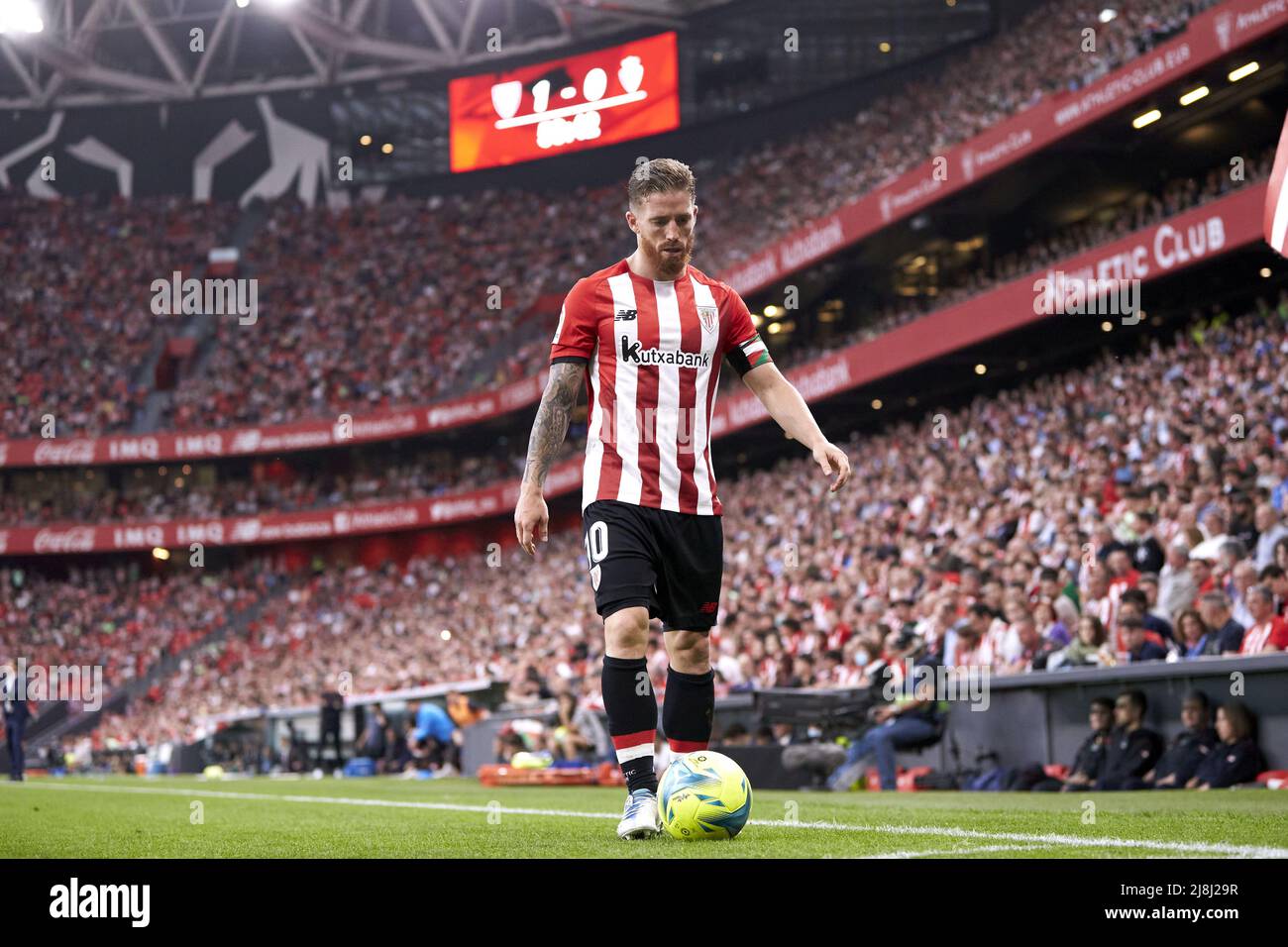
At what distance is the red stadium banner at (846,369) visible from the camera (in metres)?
17.7

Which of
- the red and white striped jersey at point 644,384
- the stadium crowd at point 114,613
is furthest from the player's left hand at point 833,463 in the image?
the stadium crowd at point 114,613

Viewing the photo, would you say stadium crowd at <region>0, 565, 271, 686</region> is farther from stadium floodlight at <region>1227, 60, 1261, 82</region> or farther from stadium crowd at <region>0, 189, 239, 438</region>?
stadium floodlight at <region>1227, 60, 1261, 82</region>

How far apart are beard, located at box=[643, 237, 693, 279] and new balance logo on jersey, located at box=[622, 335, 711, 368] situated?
30 centimetres

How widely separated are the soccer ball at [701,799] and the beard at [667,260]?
5.61ft

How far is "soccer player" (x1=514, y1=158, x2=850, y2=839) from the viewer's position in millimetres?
4523

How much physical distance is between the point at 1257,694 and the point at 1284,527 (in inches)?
91.0

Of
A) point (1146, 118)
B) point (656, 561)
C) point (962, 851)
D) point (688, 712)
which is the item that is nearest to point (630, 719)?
point (688, 712)

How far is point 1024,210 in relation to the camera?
25016 millimetres

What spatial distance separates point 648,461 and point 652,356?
377 millimetres

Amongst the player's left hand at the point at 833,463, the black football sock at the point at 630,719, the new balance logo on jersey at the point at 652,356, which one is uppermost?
the new balance logo on jersey at the point at 652,356

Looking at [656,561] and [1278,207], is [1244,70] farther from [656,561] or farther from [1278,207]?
[656,561]
